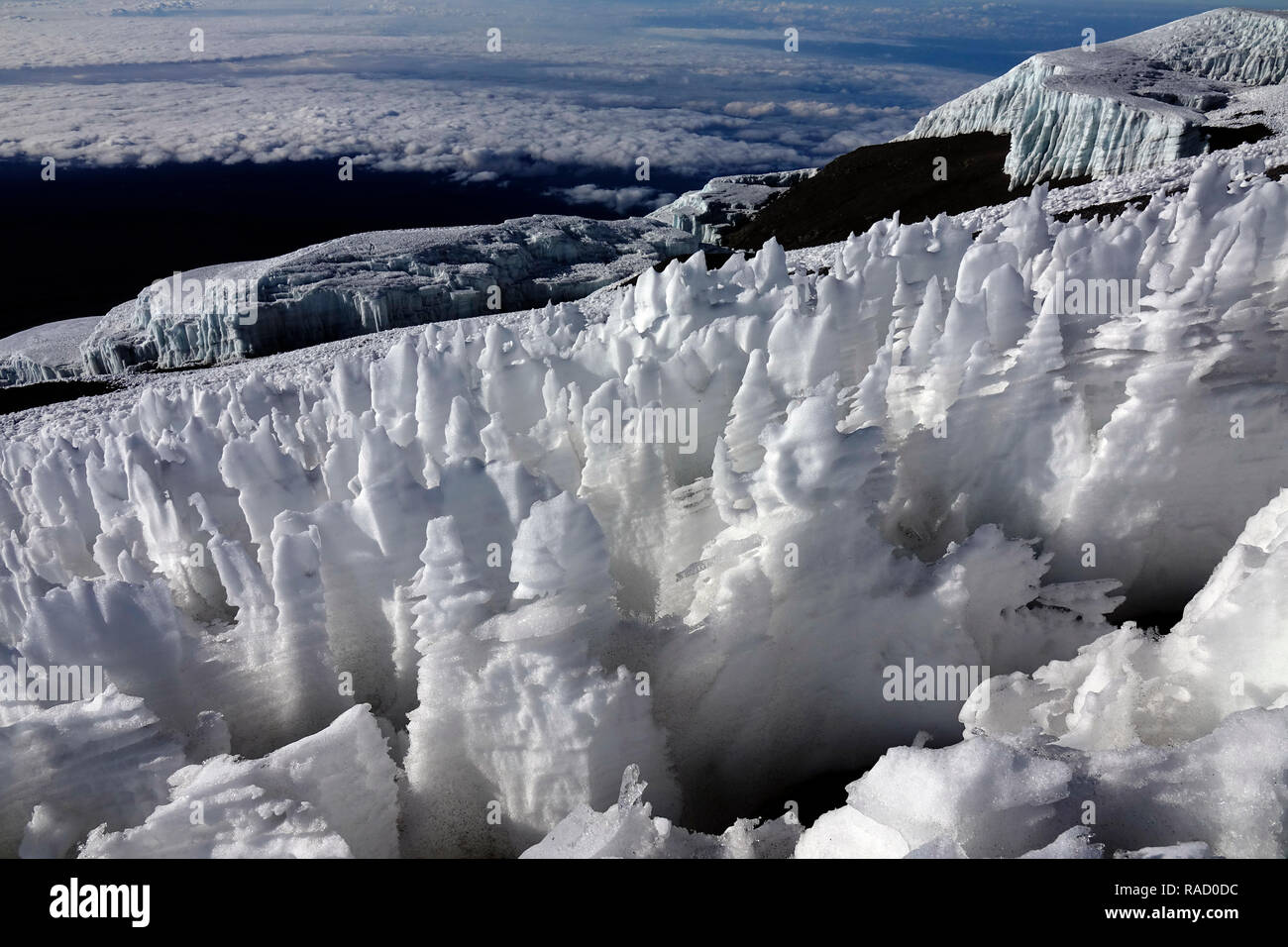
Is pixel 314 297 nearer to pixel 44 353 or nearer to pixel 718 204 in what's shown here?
pixel 44 353

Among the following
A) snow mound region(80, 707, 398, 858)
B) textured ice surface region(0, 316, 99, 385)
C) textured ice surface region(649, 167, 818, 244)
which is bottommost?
textured ice surface region(0, 316, 99, 385)

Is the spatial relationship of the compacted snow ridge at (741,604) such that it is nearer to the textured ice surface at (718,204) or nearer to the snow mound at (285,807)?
the snow mound at (285,807)

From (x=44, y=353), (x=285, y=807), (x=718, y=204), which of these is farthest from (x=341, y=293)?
(x=285, y=807)

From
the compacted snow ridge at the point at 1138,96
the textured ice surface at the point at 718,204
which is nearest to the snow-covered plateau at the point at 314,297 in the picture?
the textured ice surface at the point at 718,204

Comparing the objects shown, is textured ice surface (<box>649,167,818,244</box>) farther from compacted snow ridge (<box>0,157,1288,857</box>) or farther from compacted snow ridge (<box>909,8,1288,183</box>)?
compacted snow ridge (<box>0,157,1288,857</box>)

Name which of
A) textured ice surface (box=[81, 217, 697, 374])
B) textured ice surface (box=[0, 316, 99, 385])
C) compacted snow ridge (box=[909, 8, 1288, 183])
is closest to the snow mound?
compacted snow ridge (box=[909, 8, 1288, 183])
